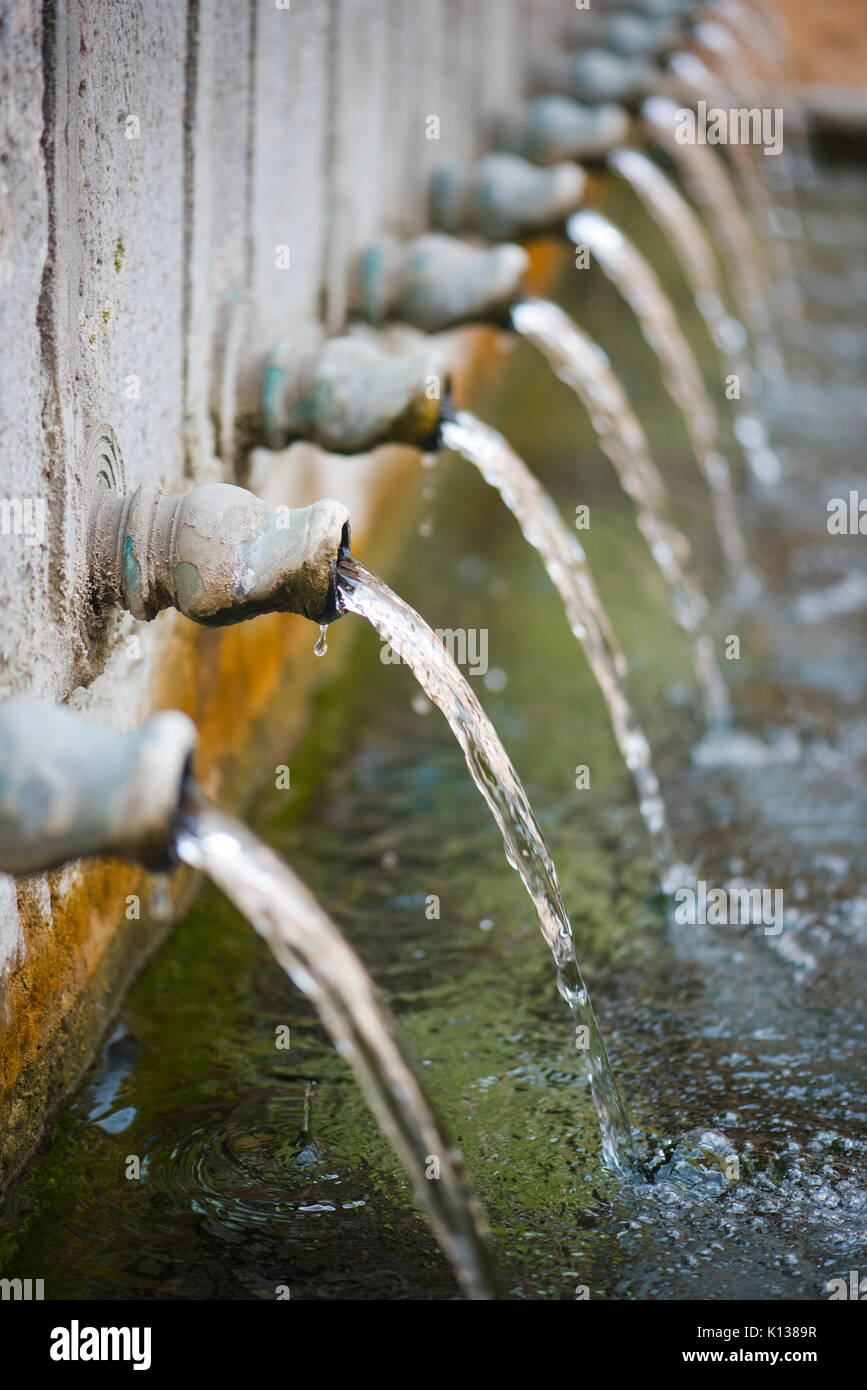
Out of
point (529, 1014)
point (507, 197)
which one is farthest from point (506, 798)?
point (507, 197)

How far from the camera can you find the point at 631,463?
5.33 m

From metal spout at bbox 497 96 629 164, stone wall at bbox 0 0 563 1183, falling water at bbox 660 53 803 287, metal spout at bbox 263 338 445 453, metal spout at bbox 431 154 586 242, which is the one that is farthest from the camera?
falling water at bbox 660 53 803 287

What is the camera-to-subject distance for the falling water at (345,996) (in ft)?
6.28

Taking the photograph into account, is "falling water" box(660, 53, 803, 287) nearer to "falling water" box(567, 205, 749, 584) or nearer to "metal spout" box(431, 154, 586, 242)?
"falling water" box(567, 205, 749, 584)

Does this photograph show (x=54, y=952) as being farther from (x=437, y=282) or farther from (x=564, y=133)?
(x=564, y=133)

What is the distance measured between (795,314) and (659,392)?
64.7 inches

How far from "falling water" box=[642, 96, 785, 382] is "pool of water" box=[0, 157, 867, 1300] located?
297 centimetres

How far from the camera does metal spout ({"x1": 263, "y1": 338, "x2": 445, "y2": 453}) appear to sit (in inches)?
129

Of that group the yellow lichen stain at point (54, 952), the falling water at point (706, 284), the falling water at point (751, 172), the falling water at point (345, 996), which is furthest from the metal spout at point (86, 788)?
the falling water at point (751, 172)

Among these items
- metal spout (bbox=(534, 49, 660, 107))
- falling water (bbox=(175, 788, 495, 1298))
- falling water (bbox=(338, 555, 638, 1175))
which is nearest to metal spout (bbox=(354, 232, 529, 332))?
falling water (bbox=(338, 555, 638, 1175))

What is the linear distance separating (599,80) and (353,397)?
14.6 feet

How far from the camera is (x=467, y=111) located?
652 cm
